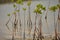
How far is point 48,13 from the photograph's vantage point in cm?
142

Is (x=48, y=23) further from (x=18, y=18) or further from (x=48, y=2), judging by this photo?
(x=18, y=18)

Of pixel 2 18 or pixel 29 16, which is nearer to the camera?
pixel 29 16

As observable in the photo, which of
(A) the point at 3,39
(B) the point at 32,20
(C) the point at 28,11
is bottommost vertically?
(A) the point at 3,39

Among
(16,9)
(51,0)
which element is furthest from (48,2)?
(16,9)

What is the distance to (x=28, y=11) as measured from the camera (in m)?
1.48

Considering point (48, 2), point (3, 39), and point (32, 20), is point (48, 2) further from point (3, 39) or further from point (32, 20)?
point (3, 39)

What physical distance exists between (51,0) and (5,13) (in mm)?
585

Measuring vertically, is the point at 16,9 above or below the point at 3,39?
above

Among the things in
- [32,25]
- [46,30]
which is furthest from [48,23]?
[32,25]

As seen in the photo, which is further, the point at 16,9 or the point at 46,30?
the point at 16,9

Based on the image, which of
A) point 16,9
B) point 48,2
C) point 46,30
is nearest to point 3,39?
point 16,9

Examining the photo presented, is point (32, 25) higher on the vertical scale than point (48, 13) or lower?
lower

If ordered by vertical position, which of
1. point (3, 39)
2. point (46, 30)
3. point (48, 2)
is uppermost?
point (48, 2)

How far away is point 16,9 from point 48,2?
1.29 ft
